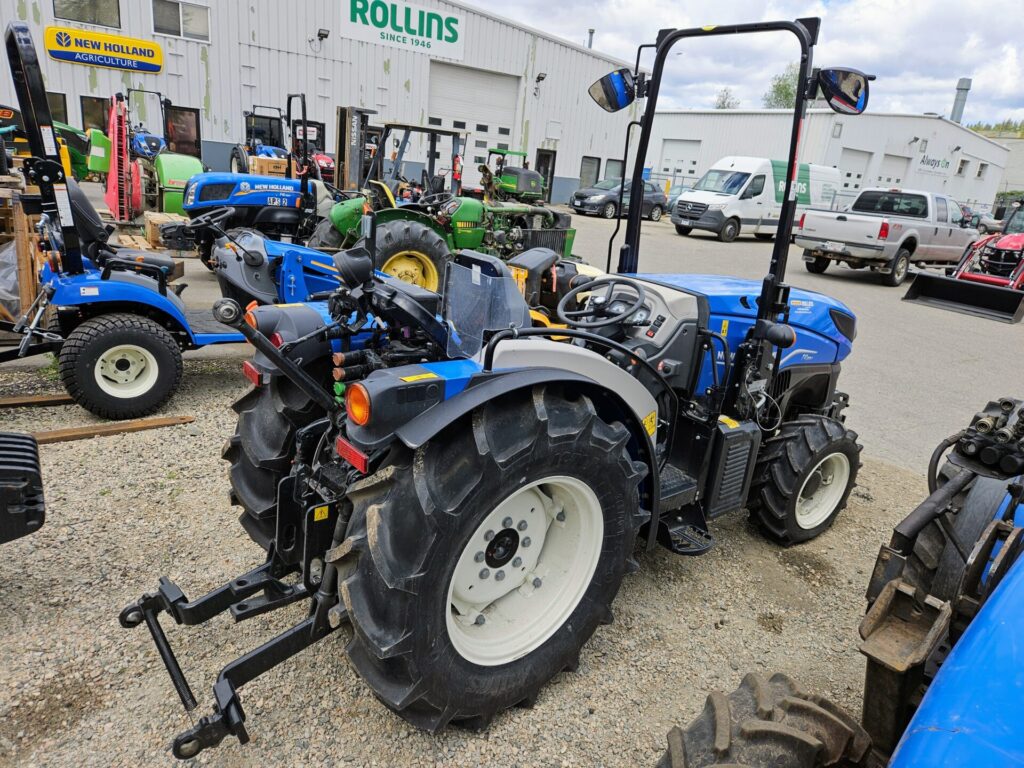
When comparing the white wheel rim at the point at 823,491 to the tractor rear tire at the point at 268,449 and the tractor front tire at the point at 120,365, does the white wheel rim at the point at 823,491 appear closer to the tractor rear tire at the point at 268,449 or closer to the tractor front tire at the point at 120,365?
the tractor rear tire at the point at 268,449

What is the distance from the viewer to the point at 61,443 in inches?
163

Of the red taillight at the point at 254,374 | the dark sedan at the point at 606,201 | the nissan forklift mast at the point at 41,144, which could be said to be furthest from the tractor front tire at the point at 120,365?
the dark sedan at the point at 606,201

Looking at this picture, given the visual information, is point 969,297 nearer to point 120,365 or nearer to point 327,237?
point 327,237

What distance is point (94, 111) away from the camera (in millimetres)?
17656

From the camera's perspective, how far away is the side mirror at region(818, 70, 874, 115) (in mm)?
2426

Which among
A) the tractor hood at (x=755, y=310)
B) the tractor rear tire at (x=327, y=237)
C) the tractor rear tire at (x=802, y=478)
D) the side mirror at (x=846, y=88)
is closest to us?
the side mirror at (x=846, y=88)

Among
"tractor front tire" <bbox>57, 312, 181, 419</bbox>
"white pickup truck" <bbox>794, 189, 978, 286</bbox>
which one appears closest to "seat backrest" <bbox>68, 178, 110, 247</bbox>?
"tractor front tire" <bbox>57, 312, 181, 419</bbox>

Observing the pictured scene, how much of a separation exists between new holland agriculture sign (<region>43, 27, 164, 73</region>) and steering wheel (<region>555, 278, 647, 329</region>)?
19.1 metres

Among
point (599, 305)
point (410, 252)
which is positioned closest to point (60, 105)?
point (410, 252)

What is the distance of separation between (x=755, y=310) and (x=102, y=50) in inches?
782

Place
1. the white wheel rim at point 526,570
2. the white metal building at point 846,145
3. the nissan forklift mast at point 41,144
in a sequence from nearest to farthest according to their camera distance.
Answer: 1. the white wheel rim at point 526,570
2. the nissan forklift mast at point 41,144
3. the white metal building at point 846,145

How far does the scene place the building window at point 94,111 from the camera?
17531mm

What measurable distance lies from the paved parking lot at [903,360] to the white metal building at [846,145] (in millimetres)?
13098

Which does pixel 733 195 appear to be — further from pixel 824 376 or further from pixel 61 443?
pixel 61 443
